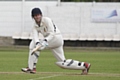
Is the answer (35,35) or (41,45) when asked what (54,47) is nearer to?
(35,35)

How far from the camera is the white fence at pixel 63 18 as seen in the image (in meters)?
47.7

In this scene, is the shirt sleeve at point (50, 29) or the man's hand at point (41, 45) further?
the shirt sleeve at point (50, 29)

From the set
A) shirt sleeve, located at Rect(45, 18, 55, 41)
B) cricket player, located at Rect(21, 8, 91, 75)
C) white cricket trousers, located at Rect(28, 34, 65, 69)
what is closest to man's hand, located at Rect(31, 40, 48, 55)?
cricket player, located at Rect(21, 8, 91, 75)

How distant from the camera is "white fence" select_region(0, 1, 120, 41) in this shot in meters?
47.7

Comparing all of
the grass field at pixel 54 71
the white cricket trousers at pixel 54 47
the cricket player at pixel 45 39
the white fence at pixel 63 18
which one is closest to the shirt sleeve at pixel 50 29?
the cricket player at pixel 45 39

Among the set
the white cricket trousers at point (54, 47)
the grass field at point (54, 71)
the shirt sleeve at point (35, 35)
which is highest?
the shirt sleeve at point (35, 35)

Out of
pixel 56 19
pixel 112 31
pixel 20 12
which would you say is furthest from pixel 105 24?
pixel 20 12

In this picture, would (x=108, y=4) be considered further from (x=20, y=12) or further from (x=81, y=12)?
(x=20, y=12)

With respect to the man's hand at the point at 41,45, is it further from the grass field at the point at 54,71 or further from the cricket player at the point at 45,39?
the grass field at the point at 54,71

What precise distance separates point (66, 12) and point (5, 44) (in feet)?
19.8

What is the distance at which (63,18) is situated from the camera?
4803 cm

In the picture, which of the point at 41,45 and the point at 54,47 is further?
the point at 54,47

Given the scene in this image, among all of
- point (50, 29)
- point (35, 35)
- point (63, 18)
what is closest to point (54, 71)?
point (35, 35)

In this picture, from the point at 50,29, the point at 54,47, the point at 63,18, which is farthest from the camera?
the point at 63,18
